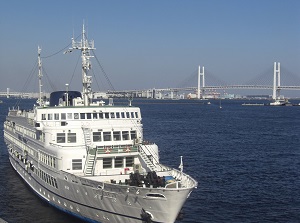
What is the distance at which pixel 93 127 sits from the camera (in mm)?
26656

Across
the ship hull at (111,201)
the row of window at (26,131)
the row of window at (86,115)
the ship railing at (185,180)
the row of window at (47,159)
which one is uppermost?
the row of window at (86,115)

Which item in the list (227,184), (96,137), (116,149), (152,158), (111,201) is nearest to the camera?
(111,201)

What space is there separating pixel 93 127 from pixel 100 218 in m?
6.33

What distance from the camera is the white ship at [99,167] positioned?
20891 millimetres

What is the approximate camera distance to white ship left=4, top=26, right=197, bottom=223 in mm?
20891

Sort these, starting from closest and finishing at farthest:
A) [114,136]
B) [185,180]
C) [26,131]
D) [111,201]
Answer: [111,201] → [185,180] → [114,136] → [26,131]

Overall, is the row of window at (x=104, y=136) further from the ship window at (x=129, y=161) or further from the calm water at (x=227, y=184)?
the calm water at (x=227, y=184)

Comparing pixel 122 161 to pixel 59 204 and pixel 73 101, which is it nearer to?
pixel 59 204

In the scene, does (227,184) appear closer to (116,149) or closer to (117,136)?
(117,136)

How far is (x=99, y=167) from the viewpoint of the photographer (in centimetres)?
2519

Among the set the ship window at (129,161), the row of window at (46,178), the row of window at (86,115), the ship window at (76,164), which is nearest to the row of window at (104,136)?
the row of window at (86,115)

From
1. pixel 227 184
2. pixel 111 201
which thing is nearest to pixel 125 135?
pixel 111 201

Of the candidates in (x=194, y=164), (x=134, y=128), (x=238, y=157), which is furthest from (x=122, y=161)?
(x=238, y=157)

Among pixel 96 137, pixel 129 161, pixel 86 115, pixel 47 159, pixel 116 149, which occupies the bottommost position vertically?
pixel 47 159
